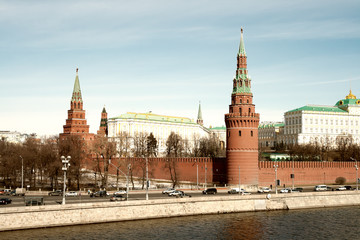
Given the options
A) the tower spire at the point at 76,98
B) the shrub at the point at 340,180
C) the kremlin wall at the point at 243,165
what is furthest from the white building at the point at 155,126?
the shrub at the point at 340,180

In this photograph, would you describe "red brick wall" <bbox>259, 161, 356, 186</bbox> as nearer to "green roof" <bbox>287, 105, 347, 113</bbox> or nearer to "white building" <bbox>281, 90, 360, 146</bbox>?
"white building" <bbox>281, 90, 360, 146</bbox>

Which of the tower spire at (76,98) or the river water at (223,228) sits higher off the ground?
the tower spire at (76,98)

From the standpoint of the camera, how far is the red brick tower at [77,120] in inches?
4862

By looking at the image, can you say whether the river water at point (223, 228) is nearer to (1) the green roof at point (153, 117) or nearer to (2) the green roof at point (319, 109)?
(2) the green roof at point (319, 109)

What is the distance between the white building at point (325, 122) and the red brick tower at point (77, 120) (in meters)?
67.9

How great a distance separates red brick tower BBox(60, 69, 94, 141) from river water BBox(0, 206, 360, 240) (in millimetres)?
80382

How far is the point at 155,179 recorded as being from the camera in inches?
3666

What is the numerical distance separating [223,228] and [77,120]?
87386 millimetres

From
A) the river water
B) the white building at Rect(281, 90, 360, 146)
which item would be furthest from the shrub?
the white building at Rect(281, 90, 360, 146)

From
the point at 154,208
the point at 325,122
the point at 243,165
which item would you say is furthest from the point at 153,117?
the point at 154,208

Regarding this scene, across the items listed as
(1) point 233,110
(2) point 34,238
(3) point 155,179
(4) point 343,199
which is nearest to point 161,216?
(2) point 34,238

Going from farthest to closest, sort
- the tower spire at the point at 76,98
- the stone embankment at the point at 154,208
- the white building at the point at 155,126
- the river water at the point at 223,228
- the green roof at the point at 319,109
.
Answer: the white building at the point at 155,126 < the green roof at the point at 319,109 < the tower spire at the point at 76,98 < the stone embankment at the point at 154,208 < the river water at the point at 223,228

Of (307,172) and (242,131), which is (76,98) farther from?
(307,172)

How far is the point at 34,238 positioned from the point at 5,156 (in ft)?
172
